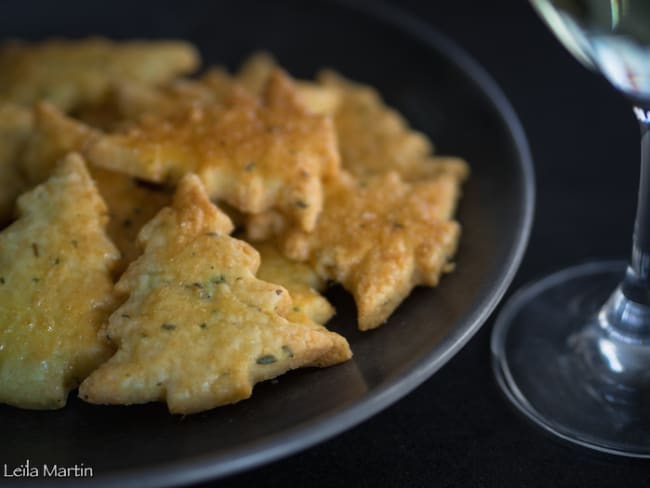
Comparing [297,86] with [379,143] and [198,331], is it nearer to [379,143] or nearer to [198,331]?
[379,143]

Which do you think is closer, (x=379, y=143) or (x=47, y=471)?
(x=47, y=471)

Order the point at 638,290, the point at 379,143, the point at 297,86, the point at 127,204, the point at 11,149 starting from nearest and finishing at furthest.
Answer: the point at 638,290 < the point at 127,204 < the point at 11,149 < the point at 379,143 < the point at 297,86

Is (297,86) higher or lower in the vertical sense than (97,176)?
higher

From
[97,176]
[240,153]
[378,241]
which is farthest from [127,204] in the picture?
[378,241]

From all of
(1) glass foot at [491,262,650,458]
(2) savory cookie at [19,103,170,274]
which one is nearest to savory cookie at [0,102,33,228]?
(2) savory cookie at [19,103,170,274]

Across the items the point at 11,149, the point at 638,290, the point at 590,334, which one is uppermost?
the point at 638,290

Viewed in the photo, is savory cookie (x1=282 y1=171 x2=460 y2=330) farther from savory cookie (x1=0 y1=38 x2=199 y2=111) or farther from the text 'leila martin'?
savory cookie (x1=0 y1=38 x2=199 y2=111)

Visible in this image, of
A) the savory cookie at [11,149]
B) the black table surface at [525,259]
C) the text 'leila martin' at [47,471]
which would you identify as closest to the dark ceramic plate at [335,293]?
the text 'leila martin' at [47,471]
